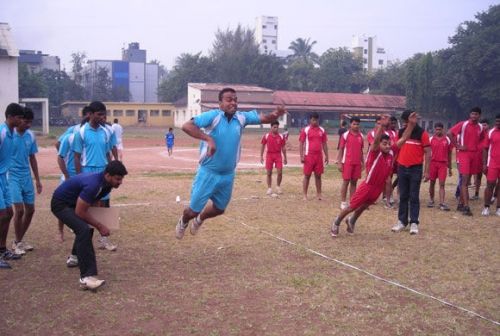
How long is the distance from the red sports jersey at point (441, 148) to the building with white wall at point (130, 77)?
8584cm

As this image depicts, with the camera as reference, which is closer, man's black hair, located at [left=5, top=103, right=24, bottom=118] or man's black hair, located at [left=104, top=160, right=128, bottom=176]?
man's black hair, located at [left=104, top=160, right=128, bottom=176]

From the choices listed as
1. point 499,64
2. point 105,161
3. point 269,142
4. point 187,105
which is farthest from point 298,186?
point 187,105

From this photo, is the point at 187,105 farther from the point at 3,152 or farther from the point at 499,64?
the point at 3,152

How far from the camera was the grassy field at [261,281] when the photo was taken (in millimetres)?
5137

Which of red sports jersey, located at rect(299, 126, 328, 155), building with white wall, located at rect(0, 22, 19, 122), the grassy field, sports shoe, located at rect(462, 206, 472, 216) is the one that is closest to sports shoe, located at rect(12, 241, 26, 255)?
the grassy field

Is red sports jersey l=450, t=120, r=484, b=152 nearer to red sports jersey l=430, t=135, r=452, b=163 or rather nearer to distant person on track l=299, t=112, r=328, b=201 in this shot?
red sports jersey l=430, t=135, r=452, b=163

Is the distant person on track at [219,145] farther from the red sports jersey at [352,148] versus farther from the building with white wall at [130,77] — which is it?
the building with white wall at [130,77]

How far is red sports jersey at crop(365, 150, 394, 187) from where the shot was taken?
8.63 metres

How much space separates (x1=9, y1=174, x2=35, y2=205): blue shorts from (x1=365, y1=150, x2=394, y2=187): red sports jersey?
519 centimetres

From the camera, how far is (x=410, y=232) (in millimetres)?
9312

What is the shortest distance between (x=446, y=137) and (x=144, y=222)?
7130mm

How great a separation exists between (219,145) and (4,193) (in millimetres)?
2935

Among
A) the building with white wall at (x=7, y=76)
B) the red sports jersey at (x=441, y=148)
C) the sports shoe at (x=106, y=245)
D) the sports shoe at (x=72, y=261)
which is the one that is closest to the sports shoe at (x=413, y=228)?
the red sports jersey at (x=441, y=148)

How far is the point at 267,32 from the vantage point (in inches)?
5384
